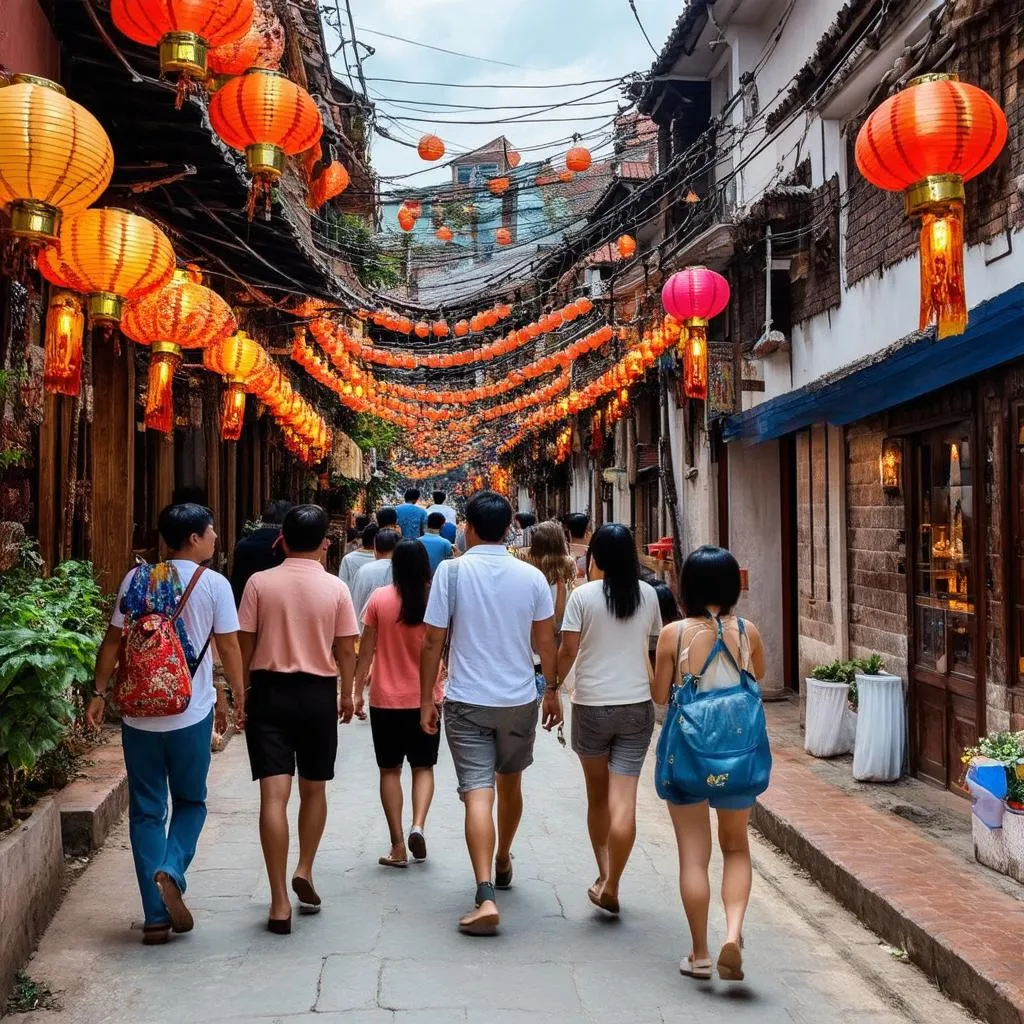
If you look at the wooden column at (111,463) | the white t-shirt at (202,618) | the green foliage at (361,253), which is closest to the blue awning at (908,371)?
the white t-shirt at (202,618)

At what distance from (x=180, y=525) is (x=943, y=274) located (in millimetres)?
4417

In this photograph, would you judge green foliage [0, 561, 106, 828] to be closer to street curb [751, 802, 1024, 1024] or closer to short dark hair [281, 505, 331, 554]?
short dark hair [281, 505, 331, 554]

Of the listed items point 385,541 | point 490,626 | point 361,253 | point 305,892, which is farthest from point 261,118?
point 361,253

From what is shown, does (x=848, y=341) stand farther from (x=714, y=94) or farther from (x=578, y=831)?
(x=714, y=94)

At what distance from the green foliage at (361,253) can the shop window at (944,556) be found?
14214 millimetres

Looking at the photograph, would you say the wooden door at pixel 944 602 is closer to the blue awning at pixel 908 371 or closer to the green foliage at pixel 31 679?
the blue awning at pixel 908 371

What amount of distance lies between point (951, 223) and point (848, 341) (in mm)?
4678

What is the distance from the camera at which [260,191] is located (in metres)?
7.78

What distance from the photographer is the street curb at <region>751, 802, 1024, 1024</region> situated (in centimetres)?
454

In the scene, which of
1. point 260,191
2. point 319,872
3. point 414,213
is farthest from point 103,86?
point 414,213

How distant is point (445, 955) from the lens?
4891 mm

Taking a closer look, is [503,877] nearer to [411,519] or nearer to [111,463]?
[111,463]

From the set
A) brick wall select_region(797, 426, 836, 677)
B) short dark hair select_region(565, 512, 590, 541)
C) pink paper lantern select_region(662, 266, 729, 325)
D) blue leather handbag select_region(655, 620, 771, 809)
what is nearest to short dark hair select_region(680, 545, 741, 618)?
blue leather handbag select_region(655, 620, 771, 809)

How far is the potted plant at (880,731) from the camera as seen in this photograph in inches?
352
